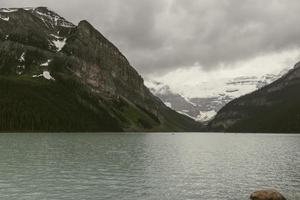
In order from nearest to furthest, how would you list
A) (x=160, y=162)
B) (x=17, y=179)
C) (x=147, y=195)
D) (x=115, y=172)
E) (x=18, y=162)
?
Result: (x=147, y=195) < (x=17, y=179) < (x=115, y=172) < (x=18, y=162) < (x=160, y=162)

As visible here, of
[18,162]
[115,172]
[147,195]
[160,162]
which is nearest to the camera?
[147,195]

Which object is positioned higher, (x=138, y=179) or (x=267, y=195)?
(x=138, y=179)

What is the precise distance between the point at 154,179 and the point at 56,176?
1385 centimetres

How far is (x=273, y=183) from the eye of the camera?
60.6m

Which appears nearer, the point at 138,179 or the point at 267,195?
the point at 267,195

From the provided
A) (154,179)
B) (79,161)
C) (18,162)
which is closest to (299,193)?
(154,179)

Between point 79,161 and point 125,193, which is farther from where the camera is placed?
point 79,161

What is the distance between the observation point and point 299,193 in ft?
170

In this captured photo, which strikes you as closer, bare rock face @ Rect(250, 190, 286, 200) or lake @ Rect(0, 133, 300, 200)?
bare rock face @ Rect(250, 190, 286, 200)

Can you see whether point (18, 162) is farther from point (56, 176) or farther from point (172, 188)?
point (172, 188)

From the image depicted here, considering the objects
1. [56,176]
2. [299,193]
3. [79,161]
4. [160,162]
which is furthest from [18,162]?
[299,193]

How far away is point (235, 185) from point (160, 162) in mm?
30304

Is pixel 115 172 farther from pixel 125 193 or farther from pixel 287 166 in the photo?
pixel 287 166

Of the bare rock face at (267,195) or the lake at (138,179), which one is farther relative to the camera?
the lake at (138,179)
